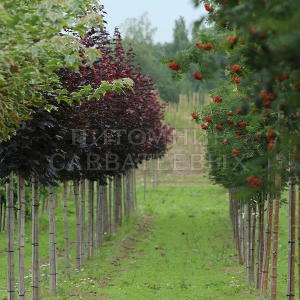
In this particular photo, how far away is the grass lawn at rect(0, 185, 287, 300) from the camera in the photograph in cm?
1517

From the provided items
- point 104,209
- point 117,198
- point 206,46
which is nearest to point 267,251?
point 206,46

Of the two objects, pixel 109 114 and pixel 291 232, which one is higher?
pixel 109 114

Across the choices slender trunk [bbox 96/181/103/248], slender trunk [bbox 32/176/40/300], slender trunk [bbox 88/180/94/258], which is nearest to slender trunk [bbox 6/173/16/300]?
slender trunk [bbox 32/176/40/300]

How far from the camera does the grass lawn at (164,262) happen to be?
1517 centimetres

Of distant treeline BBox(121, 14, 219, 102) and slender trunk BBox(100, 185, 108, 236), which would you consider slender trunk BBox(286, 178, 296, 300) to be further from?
distant treeline BBox(121, 14, 219, 102)

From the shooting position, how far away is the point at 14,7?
7.85 meters

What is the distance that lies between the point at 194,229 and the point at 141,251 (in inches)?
308

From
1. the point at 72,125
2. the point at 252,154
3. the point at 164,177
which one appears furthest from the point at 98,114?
the point at 164,177

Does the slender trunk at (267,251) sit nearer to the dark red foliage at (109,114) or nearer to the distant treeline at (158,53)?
the dark red foliage at (109,114)

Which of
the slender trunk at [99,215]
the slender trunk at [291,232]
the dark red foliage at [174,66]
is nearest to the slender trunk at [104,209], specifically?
the slender trunk at [99,215]

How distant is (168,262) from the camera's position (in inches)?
837

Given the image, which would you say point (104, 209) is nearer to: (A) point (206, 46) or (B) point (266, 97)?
(A) point (206, 46)

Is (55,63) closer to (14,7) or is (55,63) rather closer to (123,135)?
(14,7)

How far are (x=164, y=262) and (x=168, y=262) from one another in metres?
0.14
